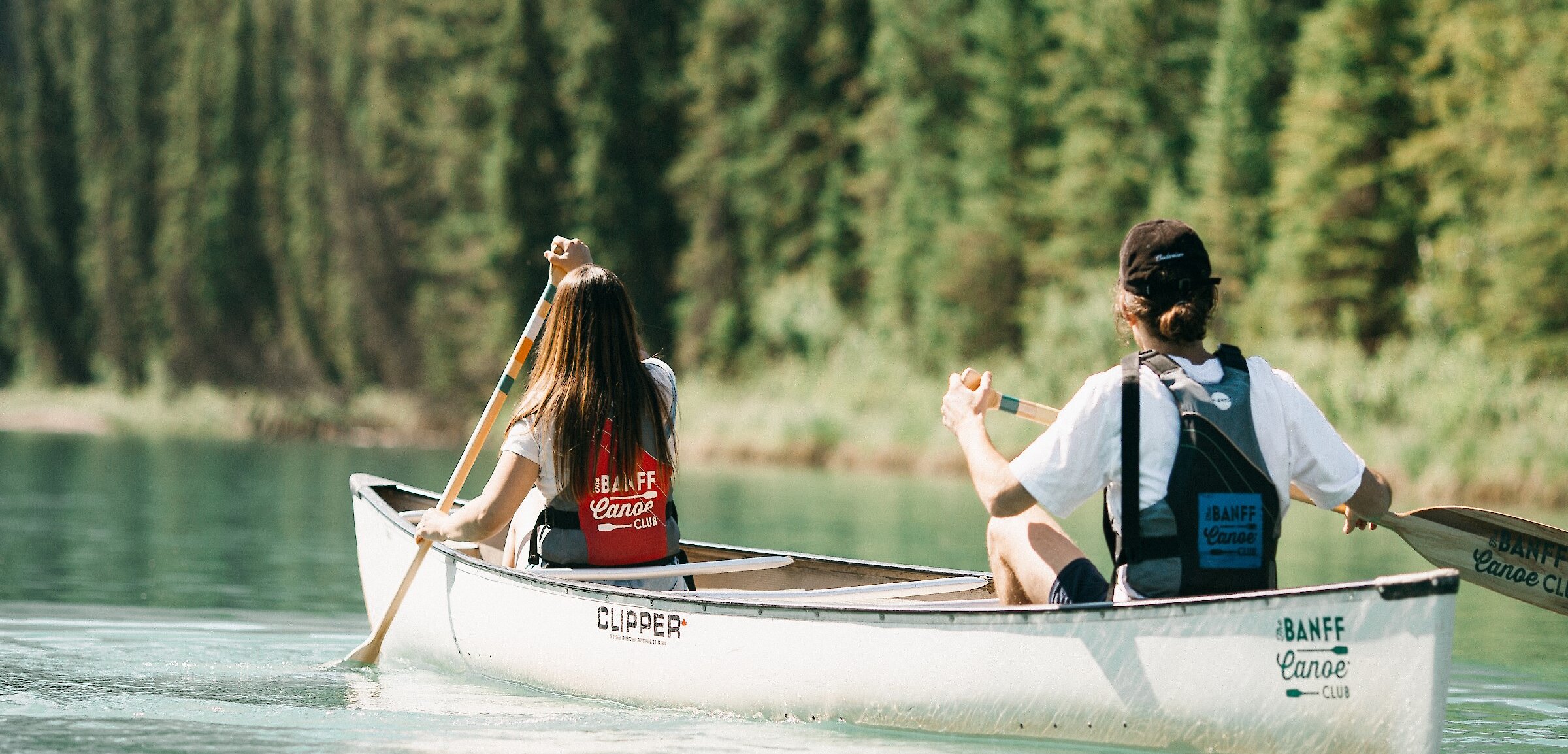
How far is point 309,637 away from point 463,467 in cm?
162

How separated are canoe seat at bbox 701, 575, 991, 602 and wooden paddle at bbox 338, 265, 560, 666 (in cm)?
115

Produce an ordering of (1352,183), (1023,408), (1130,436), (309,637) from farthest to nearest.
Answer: (1352,183)
(309,637)
(1023,408)
(1130,436)

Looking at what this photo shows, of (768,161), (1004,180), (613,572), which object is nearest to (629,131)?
(768,161)

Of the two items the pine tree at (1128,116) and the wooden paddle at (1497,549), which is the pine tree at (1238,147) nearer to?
the pine tree at (1128,116)

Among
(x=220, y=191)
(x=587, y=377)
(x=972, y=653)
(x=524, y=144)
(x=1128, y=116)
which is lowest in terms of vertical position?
(x=972, y=653)

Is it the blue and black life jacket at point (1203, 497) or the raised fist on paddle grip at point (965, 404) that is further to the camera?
the raised fist on paddle grip at point (965, 404)

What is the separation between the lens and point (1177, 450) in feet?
16.5

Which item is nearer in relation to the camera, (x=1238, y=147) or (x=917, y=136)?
(x=1238, y=147)

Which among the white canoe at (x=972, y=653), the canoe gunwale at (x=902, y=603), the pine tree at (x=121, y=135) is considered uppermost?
the pine tree at (x=121, y=135)

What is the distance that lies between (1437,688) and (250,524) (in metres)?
12.7

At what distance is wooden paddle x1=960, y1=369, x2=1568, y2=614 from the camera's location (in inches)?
234

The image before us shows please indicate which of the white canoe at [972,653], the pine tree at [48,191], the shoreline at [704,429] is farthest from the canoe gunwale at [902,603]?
the pine tree at [48,191]

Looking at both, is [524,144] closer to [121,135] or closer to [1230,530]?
[121,135]

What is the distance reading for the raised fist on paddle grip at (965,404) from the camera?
5285 mm
